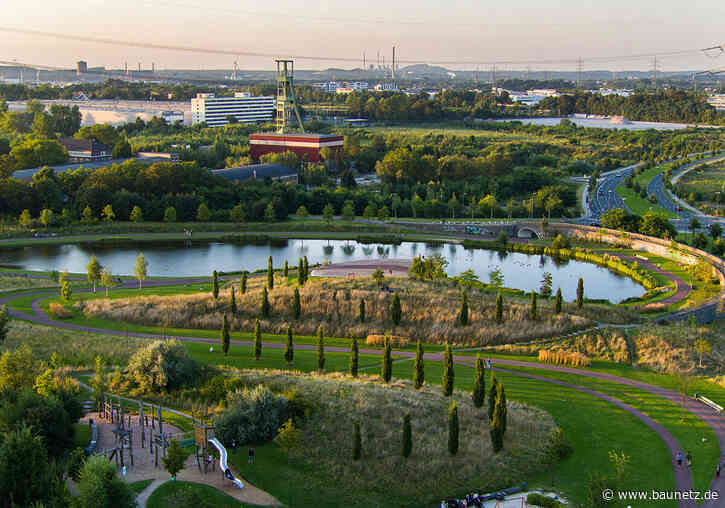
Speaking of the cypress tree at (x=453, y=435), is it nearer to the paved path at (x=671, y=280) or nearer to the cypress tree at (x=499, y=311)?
the cypress tree at (x=499, y=311)

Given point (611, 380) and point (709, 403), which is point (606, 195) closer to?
point (611, 380)

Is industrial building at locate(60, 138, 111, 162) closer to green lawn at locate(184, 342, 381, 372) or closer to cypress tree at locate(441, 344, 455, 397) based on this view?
green lawn at locate(184, 342, 381, 372)

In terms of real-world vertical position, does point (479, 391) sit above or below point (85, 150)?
below

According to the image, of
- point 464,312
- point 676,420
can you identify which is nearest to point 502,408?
point 676,420

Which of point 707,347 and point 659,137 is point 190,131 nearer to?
point 659,137

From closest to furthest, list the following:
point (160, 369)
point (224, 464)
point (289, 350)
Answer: point (224, 464) → point (160, 369) → point (289, 350)

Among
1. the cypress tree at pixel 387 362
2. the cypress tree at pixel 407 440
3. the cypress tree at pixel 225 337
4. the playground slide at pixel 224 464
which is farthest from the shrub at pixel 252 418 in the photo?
the cypress tree at pixel 225 337

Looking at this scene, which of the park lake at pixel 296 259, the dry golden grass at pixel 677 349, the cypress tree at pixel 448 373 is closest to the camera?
the cypress tree at pixel 448 373

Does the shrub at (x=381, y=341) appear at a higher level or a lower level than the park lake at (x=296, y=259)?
lower
